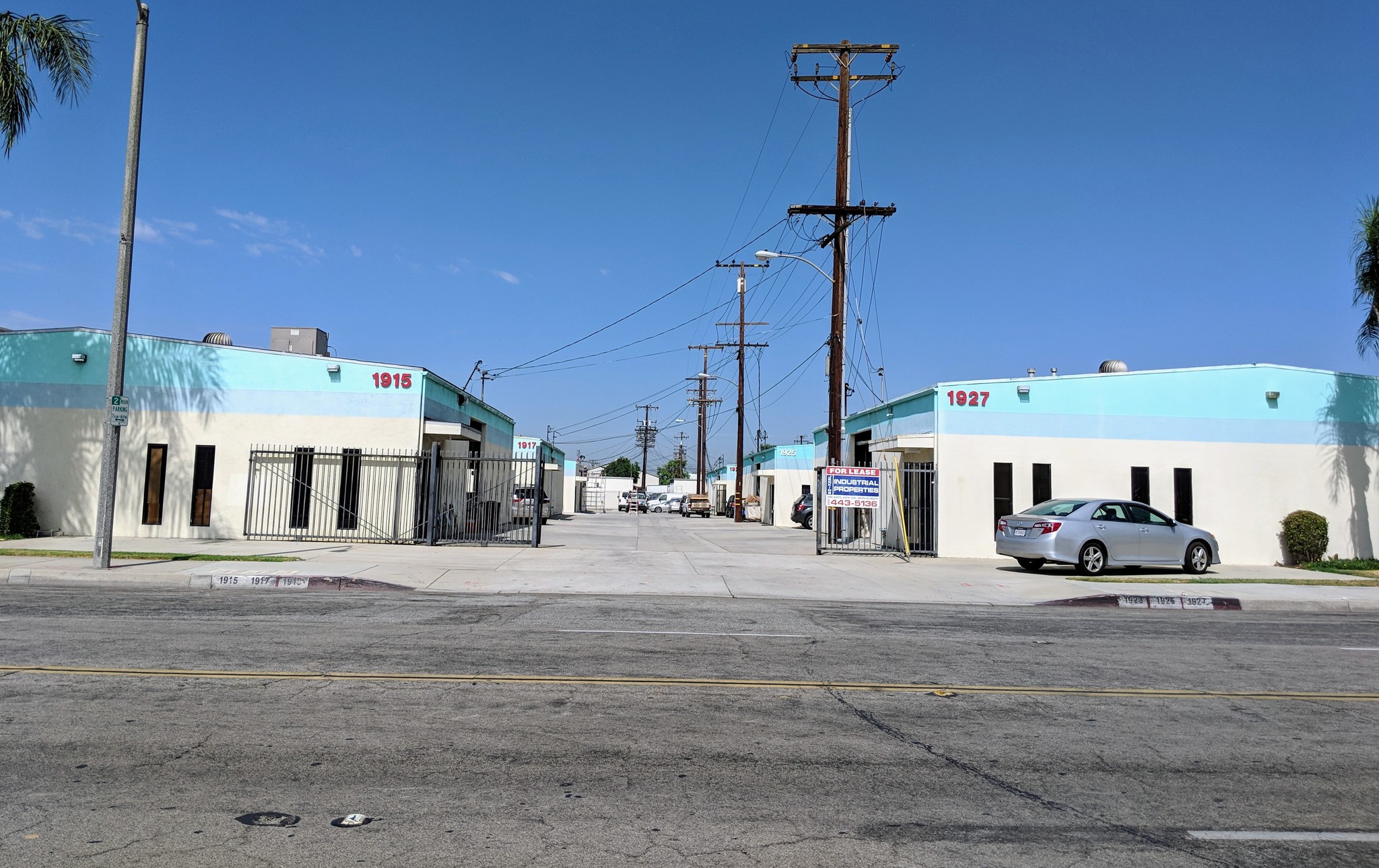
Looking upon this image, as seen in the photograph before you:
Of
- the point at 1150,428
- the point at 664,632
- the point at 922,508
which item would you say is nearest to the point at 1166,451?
the point at 1150,428

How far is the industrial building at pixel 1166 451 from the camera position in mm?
22922

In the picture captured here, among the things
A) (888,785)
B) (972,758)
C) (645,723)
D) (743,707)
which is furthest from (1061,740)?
(645,723)

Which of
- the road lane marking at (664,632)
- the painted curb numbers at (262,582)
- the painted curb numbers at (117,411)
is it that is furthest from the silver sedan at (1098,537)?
the painted curb numbers at (117,411)

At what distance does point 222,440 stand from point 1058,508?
1935 centimetres

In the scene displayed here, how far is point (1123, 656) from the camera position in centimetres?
941

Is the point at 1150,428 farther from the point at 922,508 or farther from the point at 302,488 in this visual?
the point at 302,488

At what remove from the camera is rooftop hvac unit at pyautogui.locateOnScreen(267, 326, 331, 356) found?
25.5m

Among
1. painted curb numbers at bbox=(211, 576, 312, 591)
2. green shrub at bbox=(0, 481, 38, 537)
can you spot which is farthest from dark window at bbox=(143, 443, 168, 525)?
painted curb numbers at bbox=(211, 576, 312, 591)

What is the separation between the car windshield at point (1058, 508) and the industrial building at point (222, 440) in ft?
39.5

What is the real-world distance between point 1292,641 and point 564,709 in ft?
30.1

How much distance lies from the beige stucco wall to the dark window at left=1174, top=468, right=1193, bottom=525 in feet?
0.44

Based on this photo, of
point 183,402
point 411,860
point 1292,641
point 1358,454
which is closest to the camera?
point 411,860

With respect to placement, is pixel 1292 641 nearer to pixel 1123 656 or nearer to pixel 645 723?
pixel 1123 656

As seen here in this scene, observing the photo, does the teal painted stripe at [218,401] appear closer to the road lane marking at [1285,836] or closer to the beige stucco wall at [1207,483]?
the beige stucco wall at [1207,483]
